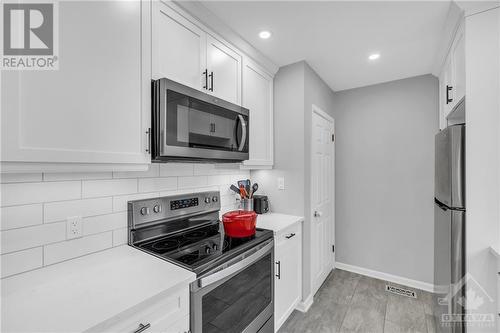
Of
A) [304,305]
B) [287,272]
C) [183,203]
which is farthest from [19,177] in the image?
[304,305]

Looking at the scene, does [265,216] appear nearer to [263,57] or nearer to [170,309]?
[170,309]

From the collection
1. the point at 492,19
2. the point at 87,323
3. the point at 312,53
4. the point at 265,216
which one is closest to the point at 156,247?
Answer: the point at 87,323

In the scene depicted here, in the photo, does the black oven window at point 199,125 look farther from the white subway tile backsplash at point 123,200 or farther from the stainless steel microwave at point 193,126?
the white subway tile backsplash at point 123,200

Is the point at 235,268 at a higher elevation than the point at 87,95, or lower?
lower

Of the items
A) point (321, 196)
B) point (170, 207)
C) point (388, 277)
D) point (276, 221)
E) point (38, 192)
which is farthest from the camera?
point (388, 277)

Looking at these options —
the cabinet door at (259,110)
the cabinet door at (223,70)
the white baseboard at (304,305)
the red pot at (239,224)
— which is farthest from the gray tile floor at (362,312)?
the cabinet door at (223,70)

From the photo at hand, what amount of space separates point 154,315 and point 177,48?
1.40 m

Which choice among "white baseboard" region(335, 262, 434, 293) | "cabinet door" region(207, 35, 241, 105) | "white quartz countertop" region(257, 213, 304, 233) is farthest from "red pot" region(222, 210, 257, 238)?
"white baseboard" region(335, 262, 434, 293)

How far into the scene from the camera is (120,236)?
1423 millimetres

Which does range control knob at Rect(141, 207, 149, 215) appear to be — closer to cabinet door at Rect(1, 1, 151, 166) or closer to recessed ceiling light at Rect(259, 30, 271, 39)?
cabinet door at Rect(1, 1, 151, 166)

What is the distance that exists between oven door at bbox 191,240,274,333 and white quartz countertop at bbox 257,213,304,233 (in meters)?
0.19

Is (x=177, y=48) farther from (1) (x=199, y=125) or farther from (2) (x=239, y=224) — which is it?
(2) (x=239, y=224)

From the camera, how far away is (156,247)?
4.69 feet

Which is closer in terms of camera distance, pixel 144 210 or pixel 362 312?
pixel 144 210
